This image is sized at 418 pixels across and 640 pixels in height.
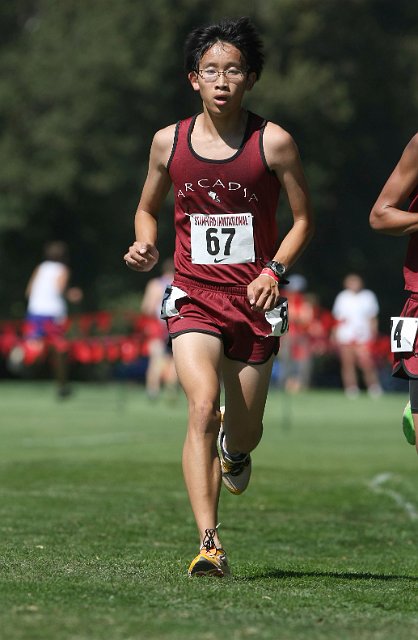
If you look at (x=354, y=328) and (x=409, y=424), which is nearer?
(x=409, y=424)

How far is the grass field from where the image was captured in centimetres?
510

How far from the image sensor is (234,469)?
7.77m

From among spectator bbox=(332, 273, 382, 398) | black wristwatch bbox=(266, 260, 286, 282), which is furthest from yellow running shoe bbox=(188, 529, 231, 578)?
spectator bbox=(332, 273, 382, 398)

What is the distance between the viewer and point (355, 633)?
4.89 m

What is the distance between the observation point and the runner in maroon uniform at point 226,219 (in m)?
6.80

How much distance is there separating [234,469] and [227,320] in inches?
47.0

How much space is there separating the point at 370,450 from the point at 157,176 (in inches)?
391

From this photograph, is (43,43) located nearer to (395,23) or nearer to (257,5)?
(257,5)

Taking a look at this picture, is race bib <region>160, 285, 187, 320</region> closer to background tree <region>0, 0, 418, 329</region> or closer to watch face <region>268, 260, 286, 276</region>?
watch face <region>268, 260, 286, 276</region>

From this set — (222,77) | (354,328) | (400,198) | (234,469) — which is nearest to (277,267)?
(400,198)

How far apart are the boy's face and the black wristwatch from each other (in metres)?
0.72

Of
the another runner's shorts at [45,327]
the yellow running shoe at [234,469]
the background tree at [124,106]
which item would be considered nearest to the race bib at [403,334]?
the yellow running shoe at [234,469]

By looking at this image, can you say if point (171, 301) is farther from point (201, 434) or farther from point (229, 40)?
point (229, 40)

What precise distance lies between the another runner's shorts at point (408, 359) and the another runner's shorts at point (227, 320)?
2.47 ft
